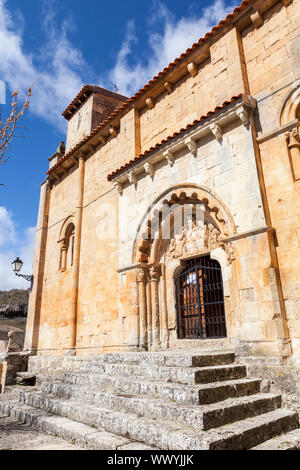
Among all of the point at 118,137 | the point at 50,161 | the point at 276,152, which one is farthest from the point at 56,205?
the point at 276,152

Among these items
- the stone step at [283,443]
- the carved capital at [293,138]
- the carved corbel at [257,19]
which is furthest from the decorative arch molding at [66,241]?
the stone step at [283,443]

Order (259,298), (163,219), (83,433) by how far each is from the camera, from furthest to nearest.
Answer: (163,219) < (259,298) < (83,433)

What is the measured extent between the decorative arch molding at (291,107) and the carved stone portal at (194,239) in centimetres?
228

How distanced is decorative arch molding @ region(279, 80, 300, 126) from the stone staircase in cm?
377

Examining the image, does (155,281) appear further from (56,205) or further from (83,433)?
(56,205)

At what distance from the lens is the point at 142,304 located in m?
6.88

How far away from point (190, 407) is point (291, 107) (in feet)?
15.3

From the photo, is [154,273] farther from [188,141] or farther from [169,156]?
[188,141]

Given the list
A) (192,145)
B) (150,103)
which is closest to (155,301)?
(192,145)

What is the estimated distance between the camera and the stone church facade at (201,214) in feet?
15.1

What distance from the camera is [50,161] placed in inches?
548

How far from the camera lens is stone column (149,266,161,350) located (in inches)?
263

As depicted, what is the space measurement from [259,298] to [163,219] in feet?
10.2

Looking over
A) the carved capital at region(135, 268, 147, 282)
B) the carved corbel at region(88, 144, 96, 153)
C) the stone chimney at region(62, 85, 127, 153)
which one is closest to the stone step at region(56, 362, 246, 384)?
the carved capital at region(135, 268, 147, 282)
